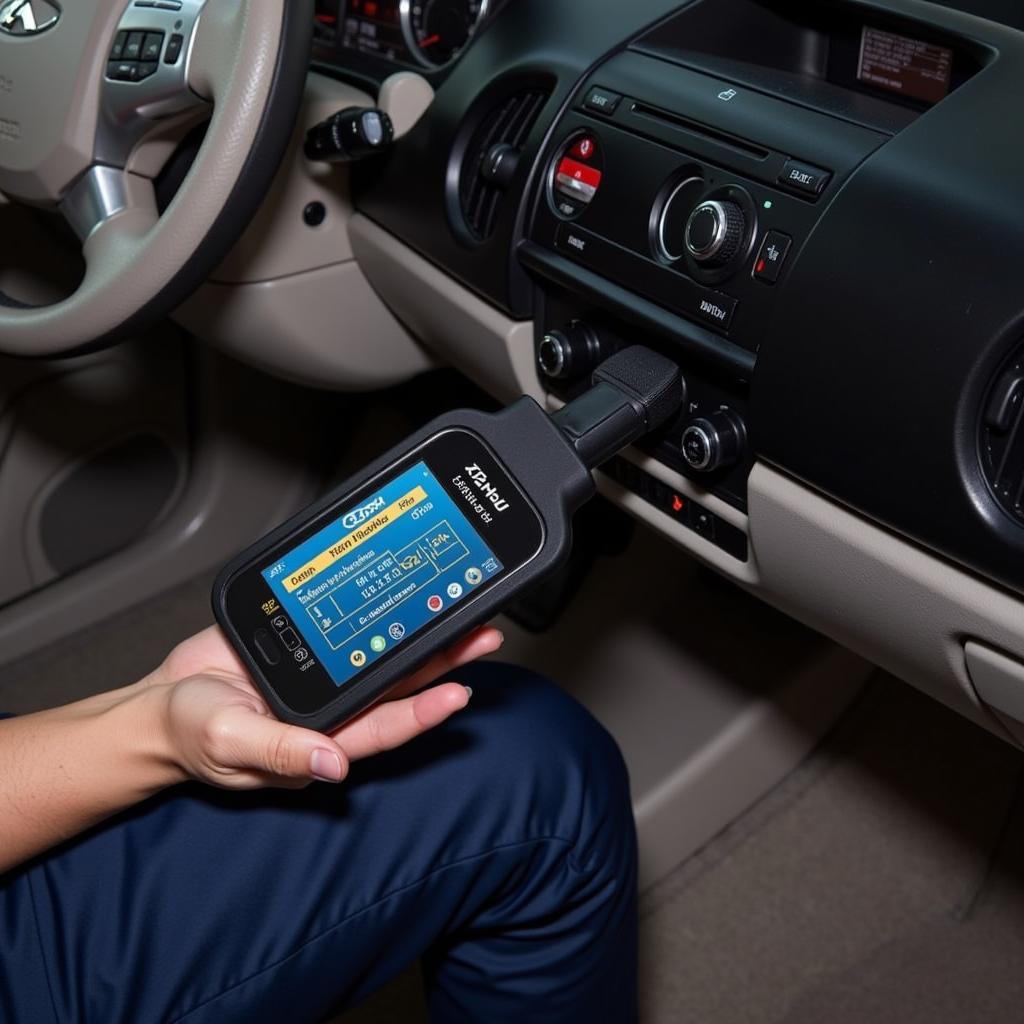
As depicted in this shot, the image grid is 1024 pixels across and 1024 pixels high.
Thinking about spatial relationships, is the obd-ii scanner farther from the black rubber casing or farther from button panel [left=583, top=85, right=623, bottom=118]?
button panel [left=583, top=85, right=623, bottom=118]

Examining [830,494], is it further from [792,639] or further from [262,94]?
[792,639]

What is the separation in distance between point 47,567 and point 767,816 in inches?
32.9

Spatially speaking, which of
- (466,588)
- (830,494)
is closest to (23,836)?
(466,588)

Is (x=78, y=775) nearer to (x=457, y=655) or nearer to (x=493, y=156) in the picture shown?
(x=457, y=655)

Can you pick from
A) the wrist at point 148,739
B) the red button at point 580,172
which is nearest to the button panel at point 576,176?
the red button at point 580,172

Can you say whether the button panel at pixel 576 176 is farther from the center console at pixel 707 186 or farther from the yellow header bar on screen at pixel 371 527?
the yellow header bar on screen at pixel 371 527

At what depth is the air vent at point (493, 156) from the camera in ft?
3.10

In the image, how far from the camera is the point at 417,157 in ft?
3.39

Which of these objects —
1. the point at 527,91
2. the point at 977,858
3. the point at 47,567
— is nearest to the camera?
the point at 527,91

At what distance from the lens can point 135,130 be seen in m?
0.96

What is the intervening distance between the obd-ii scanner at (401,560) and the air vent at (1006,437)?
203 mm

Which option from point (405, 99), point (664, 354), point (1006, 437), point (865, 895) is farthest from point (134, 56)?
point (865, 895)

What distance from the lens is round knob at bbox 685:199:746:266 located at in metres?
0.76

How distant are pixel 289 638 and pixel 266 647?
0.01 meters
